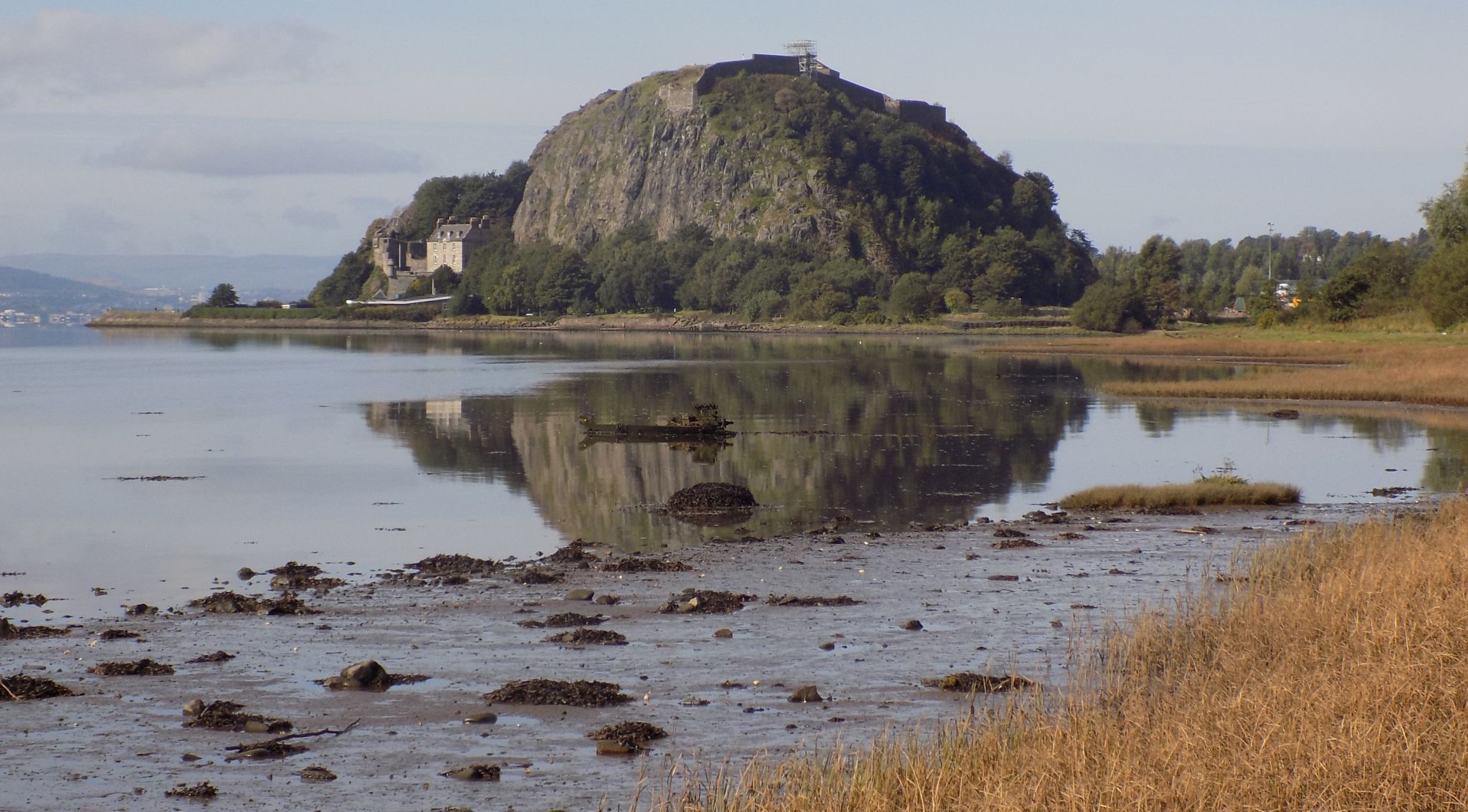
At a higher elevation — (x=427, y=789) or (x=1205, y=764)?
(x=1205, y=764)

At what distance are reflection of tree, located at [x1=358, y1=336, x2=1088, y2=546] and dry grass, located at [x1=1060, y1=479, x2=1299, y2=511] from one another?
2.42 metres

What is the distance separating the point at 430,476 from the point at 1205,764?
26.6 m

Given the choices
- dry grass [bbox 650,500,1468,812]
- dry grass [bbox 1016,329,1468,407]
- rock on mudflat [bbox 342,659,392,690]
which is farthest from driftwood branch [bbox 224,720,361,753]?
dry grass [bbox 1016,329,1468,407]

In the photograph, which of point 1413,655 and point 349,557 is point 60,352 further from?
point 1413,655

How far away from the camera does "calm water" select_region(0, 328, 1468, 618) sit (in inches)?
945

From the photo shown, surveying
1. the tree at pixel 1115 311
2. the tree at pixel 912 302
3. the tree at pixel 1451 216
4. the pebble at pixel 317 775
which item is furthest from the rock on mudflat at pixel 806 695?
the tree at pixel 912 302

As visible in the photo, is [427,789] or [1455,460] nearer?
[427,789]

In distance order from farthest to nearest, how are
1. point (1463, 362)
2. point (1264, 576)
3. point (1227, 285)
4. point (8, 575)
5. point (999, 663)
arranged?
point (1227, 285), point (1463, 362), point (8, 575), point (1264, 576), point (999, 663)

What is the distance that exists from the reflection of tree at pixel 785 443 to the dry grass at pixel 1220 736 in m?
12.2

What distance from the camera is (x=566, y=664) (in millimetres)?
14398

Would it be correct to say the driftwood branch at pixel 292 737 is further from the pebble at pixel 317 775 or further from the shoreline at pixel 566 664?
the pebble at pixel 317 775

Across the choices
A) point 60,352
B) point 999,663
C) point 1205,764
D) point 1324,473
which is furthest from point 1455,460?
point 60,352

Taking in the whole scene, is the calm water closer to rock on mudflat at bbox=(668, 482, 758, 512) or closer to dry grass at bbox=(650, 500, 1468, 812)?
rock on mudflat at bbox=(668, 482, 758, 512)

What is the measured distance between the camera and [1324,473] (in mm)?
31906
